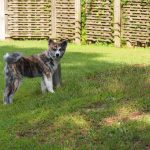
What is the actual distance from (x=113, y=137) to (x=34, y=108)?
2521mm

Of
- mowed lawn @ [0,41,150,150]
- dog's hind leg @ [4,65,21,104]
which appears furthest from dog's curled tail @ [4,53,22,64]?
mowed lawn @ [0,41,150,150]

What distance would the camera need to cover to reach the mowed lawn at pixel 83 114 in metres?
7.73

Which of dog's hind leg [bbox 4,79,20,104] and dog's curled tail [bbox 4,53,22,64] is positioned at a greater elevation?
dog's curled tail [bbox 4,53,22,64]

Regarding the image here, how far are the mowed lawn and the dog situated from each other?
26 centimetres

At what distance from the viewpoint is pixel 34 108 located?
9.94 meters

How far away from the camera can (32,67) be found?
11.1m

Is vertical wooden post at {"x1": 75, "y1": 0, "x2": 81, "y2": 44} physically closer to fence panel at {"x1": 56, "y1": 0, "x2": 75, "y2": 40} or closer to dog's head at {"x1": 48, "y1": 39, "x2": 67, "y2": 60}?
fence panel at {"x1": 56, "y1": 0, "x2": 75, "y2": 40}

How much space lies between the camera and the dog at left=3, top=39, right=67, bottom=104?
35.2 ft

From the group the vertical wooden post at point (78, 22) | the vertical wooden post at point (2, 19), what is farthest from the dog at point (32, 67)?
the vertical wooden post at point (2, 19)

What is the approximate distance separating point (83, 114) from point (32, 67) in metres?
2.39

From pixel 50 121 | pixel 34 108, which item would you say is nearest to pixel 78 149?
pixel 50 121

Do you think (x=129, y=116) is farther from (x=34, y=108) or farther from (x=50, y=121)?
(x=34, y=108)

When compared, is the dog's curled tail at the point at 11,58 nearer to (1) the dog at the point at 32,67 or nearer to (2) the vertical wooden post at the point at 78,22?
(1) the dog at the point at 32,67

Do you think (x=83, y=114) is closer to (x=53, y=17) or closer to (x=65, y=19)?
(x=65, y=19)
